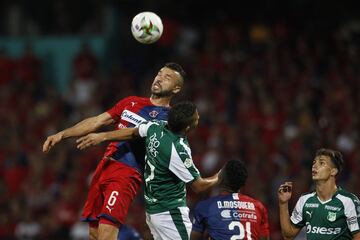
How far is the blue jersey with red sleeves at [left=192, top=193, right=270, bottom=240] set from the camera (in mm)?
8617

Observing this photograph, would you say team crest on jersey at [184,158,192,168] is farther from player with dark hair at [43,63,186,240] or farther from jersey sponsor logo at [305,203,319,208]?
jersey sponsor logo at [305,203,319,208]

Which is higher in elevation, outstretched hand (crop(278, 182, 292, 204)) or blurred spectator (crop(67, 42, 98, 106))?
blurred spectator (crop(67, 42, 98, 106))

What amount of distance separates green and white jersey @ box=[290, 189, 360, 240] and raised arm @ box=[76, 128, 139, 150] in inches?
75.8

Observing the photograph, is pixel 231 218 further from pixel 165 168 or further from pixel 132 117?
pixel 132 117

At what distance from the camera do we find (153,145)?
331 inches

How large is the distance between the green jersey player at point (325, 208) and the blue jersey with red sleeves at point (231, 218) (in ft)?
0.93

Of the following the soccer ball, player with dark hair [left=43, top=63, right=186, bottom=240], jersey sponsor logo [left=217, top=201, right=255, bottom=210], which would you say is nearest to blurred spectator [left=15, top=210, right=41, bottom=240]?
player with dark hair [left=43, top=63, right=186, bottom=240]

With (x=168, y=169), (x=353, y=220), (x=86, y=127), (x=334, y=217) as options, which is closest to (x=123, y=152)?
(x=86, y=127)

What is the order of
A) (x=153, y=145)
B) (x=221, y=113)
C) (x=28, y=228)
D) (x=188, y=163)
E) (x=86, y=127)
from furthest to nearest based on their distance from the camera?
1. (x=221, y=113)
2. (x=28, y=228)
3. (x=86, y=127)
4. (x=153, y=145)
5. (x=188, y=163)

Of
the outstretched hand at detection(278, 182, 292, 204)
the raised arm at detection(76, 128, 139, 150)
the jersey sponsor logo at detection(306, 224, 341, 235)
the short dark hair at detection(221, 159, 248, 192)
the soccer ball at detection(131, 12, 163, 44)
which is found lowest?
the jersey sponsor logo at detection(306, 224, 341, 235)

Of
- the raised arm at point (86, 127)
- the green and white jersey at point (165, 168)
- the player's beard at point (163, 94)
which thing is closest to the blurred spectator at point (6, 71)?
the raised arm at point (86, 127)

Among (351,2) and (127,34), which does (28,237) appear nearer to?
(127,34)

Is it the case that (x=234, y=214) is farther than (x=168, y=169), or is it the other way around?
(x=234, y=214)

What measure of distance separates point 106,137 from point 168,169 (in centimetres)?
69
